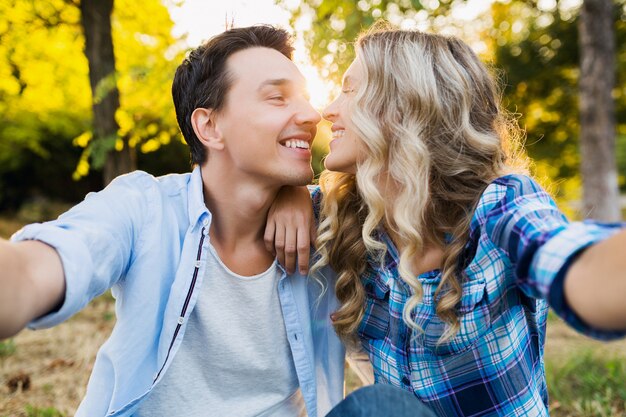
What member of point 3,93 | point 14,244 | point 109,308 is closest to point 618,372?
point 14,244

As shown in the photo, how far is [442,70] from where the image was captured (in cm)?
204

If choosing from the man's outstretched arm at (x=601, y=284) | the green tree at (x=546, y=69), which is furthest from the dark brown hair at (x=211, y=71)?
the green tree at (x=546, y=69)

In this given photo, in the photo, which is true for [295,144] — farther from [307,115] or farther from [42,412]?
[42,412]

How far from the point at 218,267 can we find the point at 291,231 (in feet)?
0.99

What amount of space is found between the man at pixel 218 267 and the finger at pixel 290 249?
68 millimetres

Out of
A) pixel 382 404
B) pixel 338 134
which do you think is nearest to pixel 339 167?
pixel 338 134

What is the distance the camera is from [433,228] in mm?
1991

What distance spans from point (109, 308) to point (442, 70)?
165 inches

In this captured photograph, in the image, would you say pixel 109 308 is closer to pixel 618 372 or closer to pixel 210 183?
pixel 210 183

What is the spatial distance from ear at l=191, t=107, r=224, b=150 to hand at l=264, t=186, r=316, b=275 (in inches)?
14.4

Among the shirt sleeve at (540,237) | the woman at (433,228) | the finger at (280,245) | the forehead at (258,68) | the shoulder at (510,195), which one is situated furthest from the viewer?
the forehead at (258,68)

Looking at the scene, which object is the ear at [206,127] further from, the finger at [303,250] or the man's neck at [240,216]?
the finger at [303,250]

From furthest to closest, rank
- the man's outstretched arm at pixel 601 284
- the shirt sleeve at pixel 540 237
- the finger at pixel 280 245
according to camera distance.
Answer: the finger at pixel 280 245
the shirt sleeve at pixel 540 237
the man's outstretched arm at pixel 601 284

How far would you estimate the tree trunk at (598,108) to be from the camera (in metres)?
7.04
